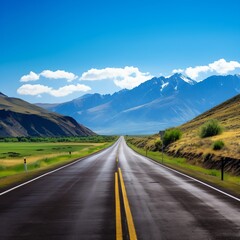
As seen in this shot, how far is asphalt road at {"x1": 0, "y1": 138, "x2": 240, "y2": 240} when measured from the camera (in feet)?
28.6

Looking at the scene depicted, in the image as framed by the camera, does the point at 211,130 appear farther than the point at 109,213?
Yes

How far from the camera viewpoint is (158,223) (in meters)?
9.73

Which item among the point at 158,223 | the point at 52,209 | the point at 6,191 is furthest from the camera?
the point at 6,191

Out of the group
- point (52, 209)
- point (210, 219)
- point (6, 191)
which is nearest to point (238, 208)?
point (210, 219)

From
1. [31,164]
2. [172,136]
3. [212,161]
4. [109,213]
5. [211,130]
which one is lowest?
[31,164]

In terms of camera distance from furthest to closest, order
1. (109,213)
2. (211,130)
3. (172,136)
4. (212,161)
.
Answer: (172,136), (211,130), (212,161), (109,213)

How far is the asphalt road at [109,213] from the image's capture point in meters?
8.71

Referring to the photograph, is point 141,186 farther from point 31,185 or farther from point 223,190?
point 31,185

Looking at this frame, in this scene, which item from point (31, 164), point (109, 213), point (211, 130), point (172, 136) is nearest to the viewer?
point (109, 213)

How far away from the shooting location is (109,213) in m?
11.1

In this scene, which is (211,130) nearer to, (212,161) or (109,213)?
(212,161)

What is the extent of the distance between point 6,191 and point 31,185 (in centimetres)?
240

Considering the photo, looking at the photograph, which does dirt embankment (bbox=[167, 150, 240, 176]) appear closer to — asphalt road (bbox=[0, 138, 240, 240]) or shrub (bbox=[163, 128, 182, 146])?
asphalt road (bbox=[0, 138, 240, 240])

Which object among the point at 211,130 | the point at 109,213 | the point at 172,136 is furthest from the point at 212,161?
the point at 172,136
